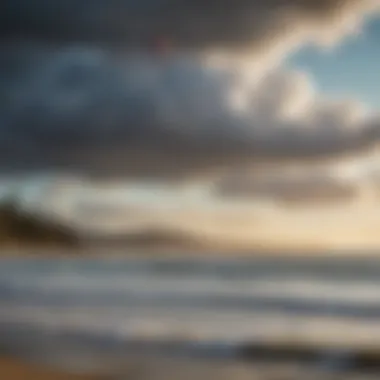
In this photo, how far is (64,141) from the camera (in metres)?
1.69

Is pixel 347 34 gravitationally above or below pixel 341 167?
above

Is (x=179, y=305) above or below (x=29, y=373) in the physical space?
above

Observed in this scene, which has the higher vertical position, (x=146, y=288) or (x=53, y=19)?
(x=53, y=19)

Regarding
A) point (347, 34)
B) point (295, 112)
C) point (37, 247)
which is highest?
point (347, 34)

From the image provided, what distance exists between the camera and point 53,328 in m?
1.70

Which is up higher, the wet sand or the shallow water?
the shallow water

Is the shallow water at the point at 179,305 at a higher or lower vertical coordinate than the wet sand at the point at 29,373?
higher

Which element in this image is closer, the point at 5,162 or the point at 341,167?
the point at 341,167

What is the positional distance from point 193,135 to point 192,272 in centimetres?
31

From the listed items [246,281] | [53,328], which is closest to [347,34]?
[246,281]

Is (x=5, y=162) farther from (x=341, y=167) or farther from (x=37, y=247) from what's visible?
(x=341, y=167)

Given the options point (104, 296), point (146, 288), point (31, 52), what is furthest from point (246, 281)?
point (31, 52)

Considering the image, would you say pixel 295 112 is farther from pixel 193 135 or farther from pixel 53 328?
pixel 53 328

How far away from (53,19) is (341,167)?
A: 0.76m
